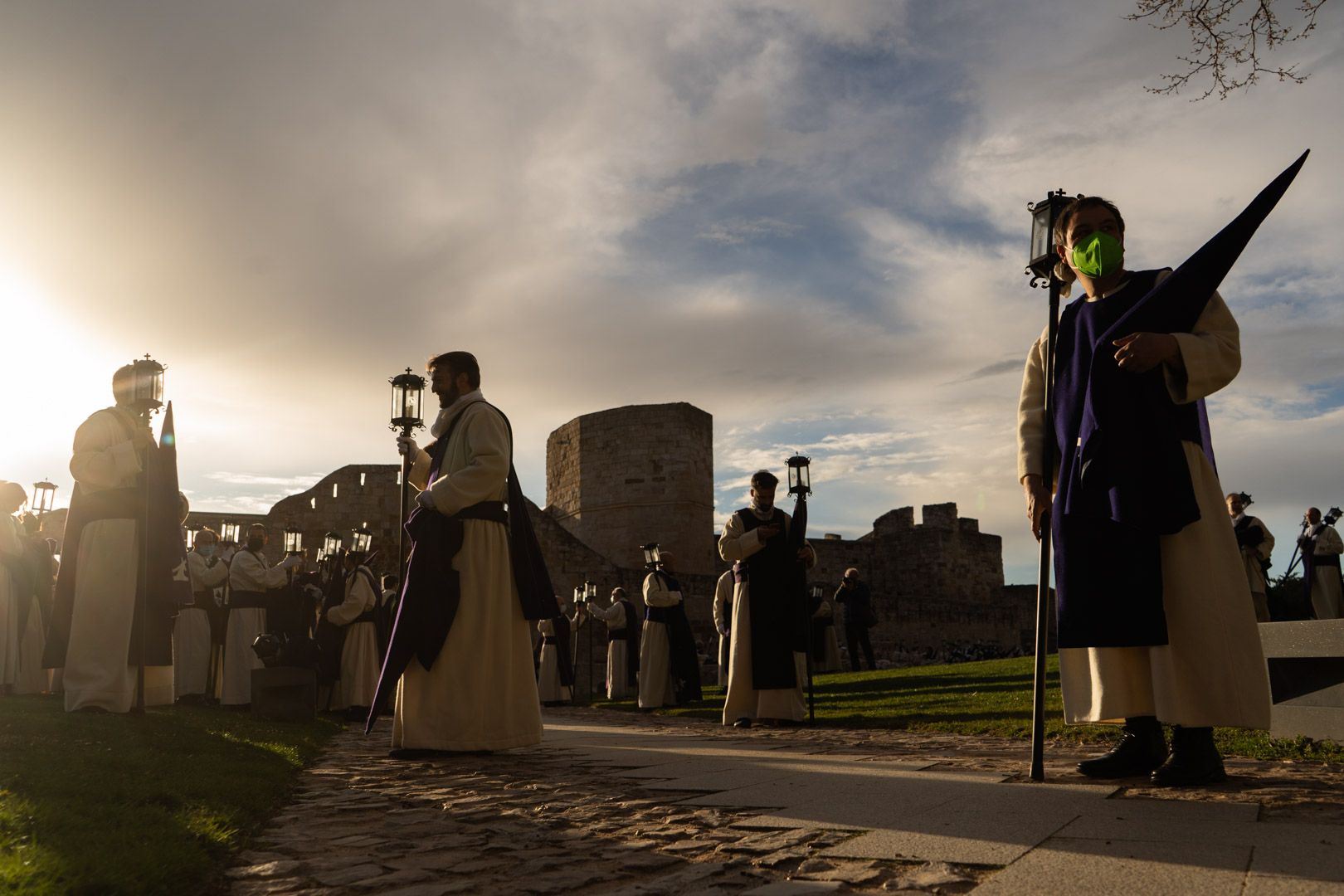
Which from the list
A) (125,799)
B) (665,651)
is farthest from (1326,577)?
(125,799)

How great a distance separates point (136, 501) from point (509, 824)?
4767mm

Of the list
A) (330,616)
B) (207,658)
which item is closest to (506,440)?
(330,616)

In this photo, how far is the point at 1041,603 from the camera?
141 inches

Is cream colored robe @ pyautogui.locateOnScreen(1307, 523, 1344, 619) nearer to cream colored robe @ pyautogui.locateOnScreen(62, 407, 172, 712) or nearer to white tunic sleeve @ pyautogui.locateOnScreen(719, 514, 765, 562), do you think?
white tunic sleeve @ pyautogui.locateOnScreen(719, 514, 765, 562)

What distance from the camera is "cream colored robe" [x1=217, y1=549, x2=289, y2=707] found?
11.1m

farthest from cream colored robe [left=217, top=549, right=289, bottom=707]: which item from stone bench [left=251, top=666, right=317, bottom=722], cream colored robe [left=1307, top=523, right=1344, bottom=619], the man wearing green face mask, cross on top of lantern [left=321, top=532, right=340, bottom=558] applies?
cream colored robe [left=1307, top=523, right=1344, bottom=619]

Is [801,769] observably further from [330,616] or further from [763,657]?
[330,616]

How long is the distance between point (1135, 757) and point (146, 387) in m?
6.23

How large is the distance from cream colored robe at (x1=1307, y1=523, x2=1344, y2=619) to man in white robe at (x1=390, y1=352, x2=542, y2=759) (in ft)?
40.0

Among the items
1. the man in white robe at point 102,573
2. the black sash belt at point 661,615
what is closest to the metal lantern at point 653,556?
the black sash belt at point 661,615

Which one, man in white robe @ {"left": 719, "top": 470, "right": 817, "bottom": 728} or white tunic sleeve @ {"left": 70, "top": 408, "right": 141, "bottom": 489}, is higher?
white tunic sleeve @ {"left": 70, "top": 408, "right": 141, "bottom": 489}

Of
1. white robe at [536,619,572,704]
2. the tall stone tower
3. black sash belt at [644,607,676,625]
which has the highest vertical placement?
the tall stone tower

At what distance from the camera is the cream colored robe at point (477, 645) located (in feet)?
17.5

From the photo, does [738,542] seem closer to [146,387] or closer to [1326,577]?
[146,387]
